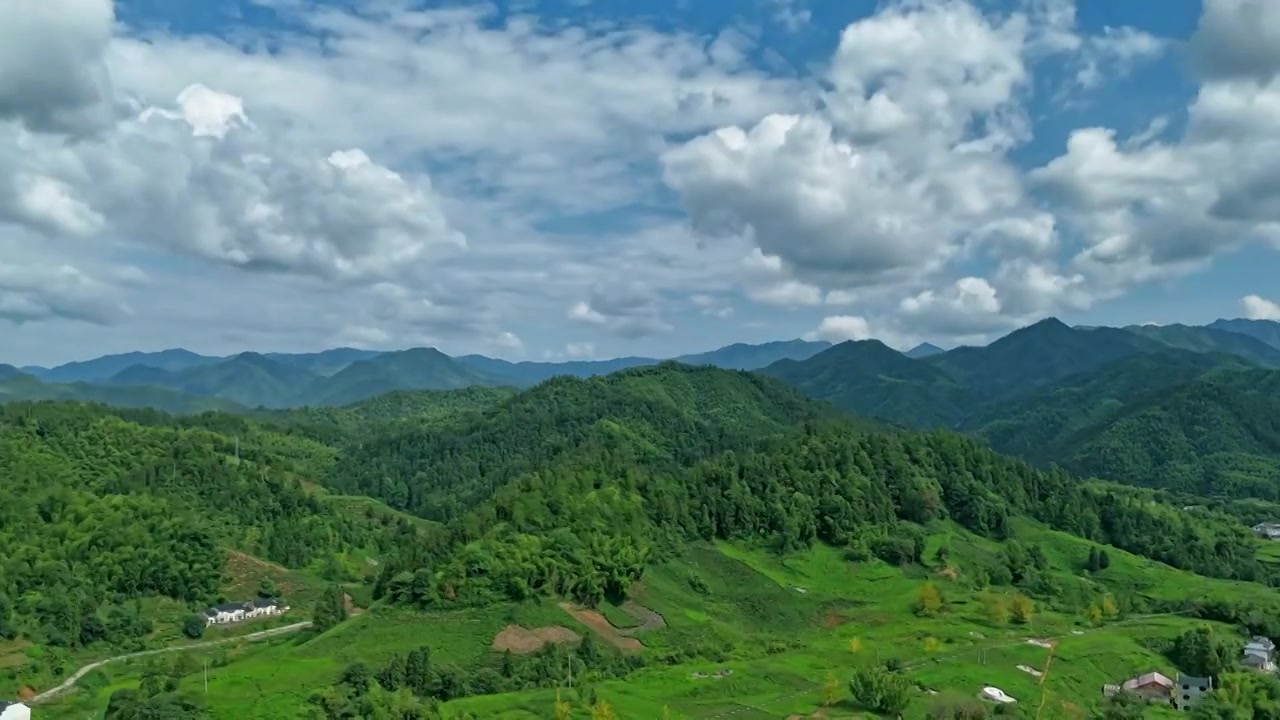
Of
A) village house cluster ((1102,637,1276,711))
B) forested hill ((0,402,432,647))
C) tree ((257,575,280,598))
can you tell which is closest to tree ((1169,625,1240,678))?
village house cluster ((1102,637,1276,711))

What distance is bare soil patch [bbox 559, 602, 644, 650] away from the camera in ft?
273

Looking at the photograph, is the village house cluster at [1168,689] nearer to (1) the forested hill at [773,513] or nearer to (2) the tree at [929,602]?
(2) the tree at [929,602]

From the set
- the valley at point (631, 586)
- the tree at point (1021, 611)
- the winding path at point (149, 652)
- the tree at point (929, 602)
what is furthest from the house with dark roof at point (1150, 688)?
the winding path at point (149, 652)

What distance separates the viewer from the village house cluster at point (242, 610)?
118m

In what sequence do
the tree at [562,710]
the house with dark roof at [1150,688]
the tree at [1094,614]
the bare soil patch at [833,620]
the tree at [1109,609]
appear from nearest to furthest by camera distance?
1. the tree at [562,710]
2. the house with dark roof at [1150,688]
3. the bare soil patch at [833,620]
4. the tree at [1094,614]
5. the tree at [1109,609]

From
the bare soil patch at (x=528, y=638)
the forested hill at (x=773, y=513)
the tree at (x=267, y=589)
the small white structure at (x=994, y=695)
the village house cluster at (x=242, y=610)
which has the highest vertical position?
the forested hill at (x=773, y=513)

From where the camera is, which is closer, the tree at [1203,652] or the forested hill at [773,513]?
the tree at [1203,652]

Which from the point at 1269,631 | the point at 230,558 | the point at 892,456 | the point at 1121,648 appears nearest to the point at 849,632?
the point at 1121,648

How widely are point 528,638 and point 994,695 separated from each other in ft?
117

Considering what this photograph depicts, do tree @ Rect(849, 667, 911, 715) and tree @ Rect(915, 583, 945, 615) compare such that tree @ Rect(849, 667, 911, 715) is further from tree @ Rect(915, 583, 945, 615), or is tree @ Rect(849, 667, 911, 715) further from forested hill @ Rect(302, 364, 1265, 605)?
tree @ Rect(915, 583, 945, 615)

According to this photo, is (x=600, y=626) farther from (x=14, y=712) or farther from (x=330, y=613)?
(x=14, y=712)

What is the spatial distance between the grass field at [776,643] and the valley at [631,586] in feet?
1.09

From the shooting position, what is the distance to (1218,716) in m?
68.7

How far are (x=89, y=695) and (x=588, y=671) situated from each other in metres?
43.5
